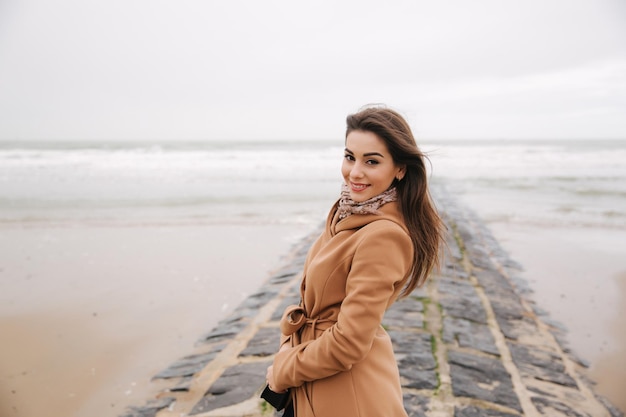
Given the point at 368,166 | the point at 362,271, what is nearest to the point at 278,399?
the point at 362,271

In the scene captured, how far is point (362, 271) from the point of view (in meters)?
1.32

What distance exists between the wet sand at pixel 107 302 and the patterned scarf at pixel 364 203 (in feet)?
8.69

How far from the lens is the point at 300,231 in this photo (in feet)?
30.0

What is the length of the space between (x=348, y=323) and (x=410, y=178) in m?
0.55

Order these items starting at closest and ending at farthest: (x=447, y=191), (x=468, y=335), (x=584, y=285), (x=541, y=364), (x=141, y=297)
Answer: (x=541, y=364) < (x=468, y=335) < (x=141, y=297) < (x=584, y=285) < (x=447, y=191)

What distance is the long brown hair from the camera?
143cm

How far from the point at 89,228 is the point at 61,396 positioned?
6215 mm

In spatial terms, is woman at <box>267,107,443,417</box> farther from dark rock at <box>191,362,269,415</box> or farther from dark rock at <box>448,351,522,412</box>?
dark rock at <box>448,351,522,412</box>

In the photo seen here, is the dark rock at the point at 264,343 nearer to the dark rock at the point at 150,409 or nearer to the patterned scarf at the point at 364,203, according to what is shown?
the dark rock at the point at 150,409

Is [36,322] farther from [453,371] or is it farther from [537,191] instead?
[537,191]

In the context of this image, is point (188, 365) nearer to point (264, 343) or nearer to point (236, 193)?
point (264, 343)

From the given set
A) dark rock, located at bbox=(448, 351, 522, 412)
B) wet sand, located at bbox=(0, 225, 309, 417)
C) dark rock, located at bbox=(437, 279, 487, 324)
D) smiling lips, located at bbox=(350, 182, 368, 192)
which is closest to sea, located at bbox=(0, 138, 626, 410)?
smiling lips, located at bbox=(350, 182, 368, 192)

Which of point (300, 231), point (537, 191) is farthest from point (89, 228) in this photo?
point (537, 191)

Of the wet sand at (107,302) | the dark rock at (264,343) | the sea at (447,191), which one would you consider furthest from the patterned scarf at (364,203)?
the wet sand at (107,302)
